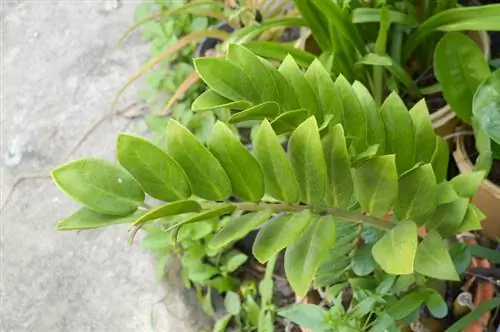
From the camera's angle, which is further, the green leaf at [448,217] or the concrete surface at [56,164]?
the concrete surface at [56,164]

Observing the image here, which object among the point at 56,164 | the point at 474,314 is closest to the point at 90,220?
the point at 474,314

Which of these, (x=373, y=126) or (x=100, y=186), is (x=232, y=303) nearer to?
(x=373, y=126)

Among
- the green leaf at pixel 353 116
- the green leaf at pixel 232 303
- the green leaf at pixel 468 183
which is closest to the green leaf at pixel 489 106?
the green leaf at pixel 468 183

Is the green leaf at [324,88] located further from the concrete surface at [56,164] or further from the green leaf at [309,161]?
the concrete surface at [56,164]

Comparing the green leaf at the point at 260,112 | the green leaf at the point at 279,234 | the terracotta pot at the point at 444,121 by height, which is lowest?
the terracotta pot at the point at 444,121

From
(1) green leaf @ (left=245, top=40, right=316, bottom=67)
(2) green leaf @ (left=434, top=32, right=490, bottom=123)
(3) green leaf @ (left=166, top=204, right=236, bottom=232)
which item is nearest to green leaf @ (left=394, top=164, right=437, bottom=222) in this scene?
(3) green leaf @ (left=166, top=204, right=236, bottom=232)

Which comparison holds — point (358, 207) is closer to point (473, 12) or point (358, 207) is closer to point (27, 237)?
point (473, 12)

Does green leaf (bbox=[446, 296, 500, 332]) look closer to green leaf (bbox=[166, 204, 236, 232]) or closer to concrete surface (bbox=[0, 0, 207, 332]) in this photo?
green leaf (bbox=[166, 204, 236, 232])
